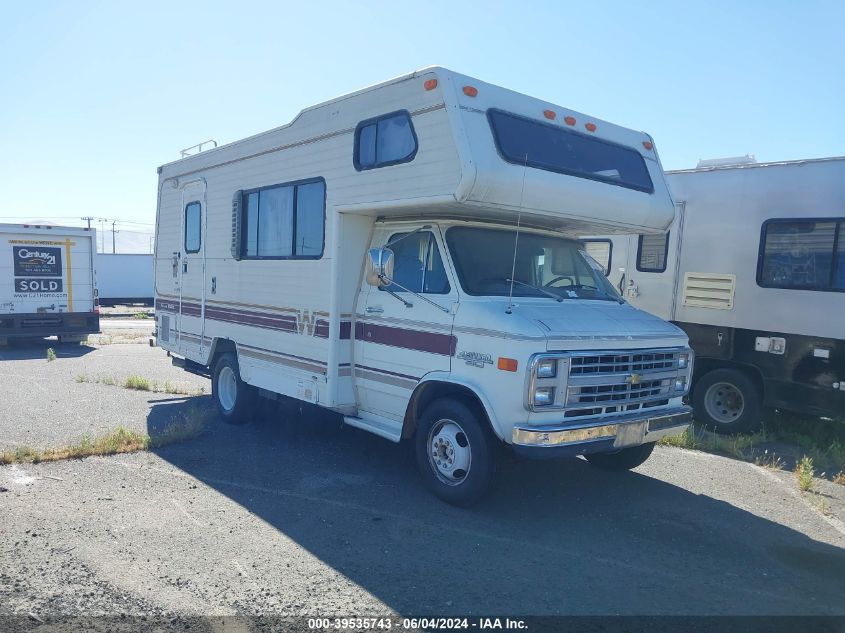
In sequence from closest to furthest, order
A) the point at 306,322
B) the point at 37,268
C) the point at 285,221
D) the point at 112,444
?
1. the point at 306,322
2. the point at 112,444
3. the point at 285,221
4. the point at 37,268

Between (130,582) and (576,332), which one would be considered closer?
(130,582)

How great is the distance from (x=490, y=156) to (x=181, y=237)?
18.0 ft

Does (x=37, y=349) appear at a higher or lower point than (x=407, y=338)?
lower

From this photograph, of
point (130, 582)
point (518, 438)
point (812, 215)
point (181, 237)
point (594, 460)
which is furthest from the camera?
point (181, 237)

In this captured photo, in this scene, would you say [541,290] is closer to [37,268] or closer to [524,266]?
[524,266]

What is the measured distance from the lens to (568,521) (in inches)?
209

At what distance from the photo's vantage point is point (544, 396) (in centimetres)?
485

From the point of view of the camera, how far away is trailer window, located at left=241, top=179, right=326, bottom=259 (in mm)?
6645

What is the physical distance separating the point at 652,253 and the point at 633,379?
14.0 ft

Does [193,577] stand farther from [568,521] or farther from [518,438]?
[568,521]

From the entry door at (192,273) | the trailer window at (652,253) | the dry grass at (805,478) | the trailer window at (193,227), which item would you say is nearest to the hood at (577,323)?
the dry grass at (805,478)

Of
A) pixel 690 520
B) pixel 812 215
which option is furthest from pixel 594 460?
pixel 812 215

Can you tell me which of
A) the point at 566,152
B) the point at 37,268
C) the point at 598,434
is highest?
the point at 566,152

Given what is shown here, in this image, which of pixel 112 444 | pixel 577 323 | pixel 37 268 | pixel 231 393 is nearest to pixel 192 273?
pixel 231 393
